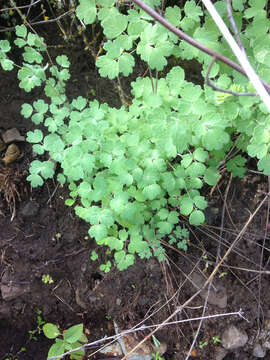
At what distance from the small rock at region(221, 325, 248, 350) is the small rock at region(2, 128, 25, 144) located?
188cm

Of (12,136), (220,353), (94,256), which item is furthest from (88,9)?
(220,353)

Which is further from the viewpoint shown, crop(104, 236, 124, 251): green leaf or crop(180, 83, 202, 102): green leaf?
crop(104, 236, 124, 251): green leaf

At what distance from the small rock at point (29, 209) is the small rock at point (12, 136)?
44cm

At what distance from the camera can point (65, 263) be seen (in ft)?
7.23

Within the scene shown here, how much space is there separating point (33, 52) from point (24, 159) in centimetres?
88

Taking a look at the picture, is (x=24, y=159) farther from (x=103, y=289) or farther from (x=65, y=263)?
(x=103, y=289)

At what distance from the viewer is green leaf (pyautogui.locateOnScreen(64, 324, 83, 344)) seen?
76.6 inches

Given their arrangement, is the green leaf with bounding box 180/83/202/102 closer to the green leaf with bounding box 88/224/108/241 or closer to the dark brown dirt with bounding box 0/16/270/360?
the green leaf with bounding box 88/224/108/241

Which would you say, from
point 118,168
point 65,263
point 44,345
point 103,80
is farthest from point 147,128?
point 44,345

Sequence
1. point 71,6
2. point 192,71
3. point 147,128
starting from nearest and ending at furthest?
point 147,128, point 71,6, point 192,71

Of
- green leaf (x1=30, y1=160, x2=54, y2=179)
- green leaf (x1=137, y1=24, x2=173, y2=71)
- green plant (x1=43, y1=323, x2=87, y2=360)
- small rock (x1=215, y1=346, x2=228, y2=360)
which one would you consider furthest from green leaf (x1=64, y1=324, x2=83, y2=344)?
green leaf (x1=137, y1=24, x2=173, y2=71)

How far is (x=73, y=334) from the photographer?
6.47ft

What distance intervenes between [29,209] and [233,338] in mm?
1598

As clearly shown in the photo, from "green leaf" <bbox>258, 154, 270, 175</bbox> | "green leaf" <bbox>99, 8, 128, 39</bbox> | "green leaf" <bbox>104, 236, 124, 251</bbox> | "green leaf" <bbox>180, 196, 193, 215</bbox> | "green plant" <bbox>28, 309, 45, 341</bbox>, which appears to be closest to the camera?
"green leaf" <bbox>99, 8, 128, 39</bbox>
